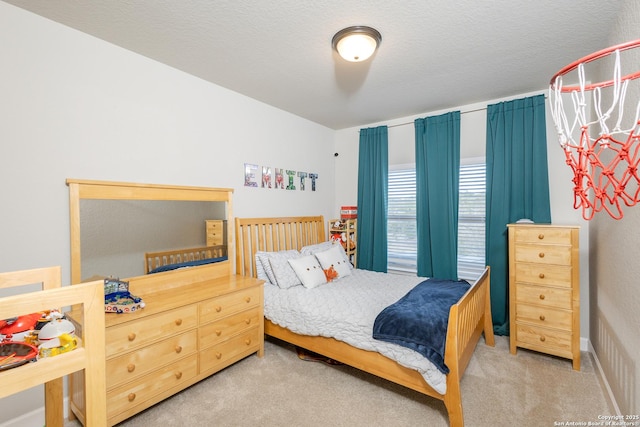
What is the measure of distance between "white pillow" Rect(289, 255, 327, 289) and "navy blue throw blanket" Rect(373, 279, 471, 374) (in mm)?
947

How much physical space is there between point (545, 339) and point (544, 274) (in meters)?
0.57

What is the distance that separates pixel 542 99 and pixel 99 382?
401cm

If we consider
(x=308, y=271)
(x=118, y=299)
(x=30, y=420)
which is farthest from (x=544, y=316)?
(x=30, y=420)

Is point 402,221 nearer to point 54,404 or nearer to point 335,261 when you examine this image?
point 335,261

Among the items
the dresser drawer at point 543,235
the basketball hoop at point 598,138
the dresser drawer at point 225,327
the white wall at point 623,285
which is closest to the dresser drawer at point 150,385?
the dresser drawer at point 225,327

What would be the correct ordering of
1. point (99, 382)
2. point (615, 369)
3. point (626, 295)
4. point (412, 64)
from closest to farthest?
point (99, 382)
point (626, 295)
point (615, 369)
point (412, 64)

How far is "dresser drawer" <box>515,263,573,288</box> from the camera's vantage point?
100 inches

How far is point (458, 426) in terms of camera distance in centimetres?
179

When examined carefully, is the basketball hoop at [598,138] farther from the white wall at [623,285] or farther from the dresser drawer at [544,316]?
the dresser drawer at [544,316]

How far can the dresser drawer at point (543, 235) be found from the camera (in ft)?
8.37

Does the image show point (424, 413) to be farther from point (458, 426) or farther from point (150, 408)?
point (150, 408)

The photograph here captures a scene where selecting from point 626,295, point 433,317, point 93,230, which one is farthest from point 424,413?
point 93,230

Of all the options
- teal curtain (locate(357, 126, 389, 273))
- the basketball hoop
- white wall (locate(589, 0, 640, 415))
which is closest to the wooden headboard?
teal curtain (locate(357, 126, 389, 273))

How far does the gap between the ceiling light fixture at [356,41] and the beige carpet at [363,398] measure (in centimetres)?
247
